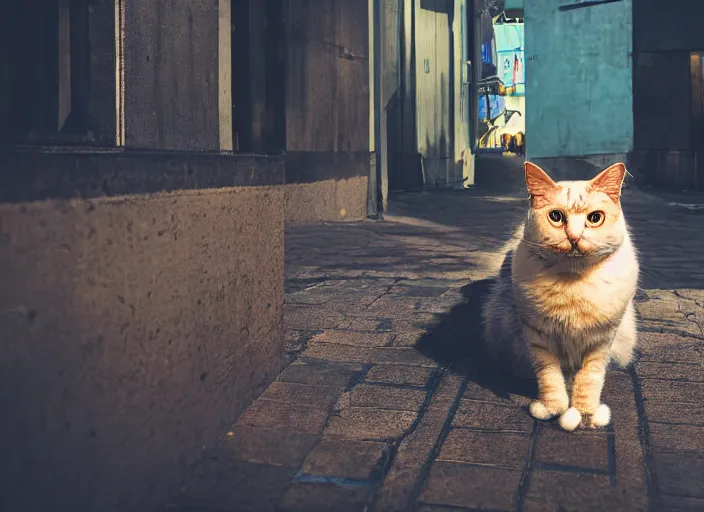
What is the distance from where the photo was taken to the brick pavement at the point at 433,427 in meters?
2.47

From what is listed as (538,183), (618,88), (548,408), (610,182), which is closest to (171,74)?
(538,183)

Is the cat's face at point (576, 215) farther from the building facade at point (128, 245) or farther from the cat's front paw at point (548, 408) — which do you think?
the building facade at point (128, 245)

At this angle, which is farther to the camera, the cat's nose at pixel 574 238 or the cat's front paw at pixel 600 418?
the cat's front paw at pixel 600 418

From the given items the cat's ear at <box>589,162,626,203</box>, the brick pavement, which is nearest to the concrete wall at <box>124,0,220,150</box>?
the brick pavement

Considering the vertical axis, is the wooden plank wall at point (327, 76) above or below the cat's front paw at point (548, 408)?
above

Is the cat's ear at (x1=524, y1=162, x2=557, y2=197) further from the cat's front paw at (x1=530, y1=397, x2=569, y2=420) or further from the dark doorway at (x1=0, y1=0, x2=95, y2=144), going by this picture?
the dark doorway at (x1=0, y1=0, x2=95, y2=144)

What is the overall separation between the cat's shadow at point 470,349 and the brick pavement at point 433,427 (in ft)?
0.04

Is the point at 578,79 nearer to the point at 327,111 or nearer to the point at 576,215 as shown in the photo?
the point at 327,111

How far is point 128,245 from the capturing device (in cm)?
227

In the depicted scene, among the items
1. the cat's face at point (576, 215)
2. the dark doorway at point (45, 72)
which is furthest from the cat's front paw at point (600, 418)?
the dark doorway at point (45, 72)

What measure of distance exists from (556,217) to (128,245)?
1.49 metres

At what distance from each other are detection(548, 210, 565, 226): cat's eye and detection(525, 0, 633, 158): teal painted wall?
12870 mm

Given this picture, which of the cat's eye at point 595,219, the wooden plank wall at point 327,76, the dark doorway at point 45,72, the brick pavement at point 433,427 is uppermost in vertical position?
the wooden plank wall at point 327,76

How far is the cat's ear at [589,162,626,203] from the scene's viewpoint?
2975 millimetres
